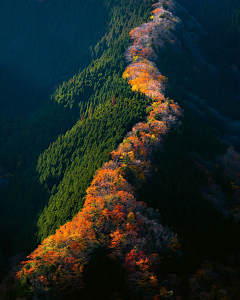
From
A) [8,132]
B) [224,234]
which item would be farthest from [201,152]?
[8,132]

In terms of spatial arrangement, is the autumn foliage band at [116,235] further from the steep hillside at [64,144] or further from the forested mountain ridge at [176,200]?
the steep hillside at [64,144]

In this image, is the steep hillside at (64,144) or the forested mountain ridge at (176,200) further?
the steep hillside at (64,144)

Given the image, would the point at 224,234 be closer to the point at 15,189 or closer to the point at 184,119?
the point at 184,119

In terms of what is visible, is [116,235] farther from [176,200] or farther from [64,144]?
[64,144]

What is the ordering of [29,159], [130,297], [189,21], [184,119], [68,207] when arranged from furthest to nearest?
[189,21], [29,159], [184,119], [68,207], [130,297]

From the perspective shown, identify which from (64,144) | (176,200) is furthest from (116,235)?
(64,144)

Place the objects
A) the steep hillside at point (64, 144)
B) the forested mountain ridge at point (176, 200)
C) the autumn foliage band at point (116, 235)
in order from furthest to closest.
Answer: the steep hillside at point (64, 144) → the forested mountain ridge at point (176, 200) → the autumn foliage band at point (116, 235)

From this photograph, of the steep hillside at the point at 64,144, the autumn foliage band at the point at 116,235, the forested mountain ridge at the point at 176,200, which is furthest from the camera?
the steep hillside at the point at 64,144

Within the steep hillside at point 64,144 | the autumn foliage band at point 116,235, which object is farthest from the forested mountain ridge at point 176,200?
the steep hillside at point 64,144
